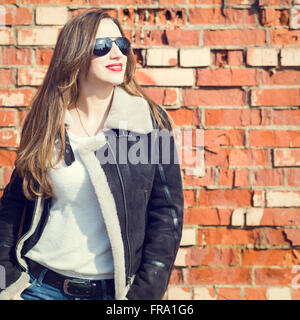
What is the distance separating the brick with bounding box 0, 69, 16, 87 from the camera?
2072mm

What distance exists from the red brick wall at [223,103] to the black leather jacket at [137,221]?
0.43m

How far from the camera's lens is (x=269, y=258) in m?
2.07

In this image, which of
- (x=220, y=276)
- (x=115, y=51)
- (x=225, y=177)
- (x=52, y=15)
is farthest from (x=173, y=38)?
(x=220, y=276)

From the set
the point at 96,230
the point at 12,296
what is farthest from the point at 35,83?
the point at 12,296

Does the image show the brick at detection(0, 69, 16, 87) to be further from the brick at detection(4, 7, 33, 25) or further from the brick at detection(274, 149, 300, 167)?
the brick at detection(274, 149, 300, 167)

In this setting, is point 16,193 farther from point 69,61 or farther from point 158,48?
point 158,48

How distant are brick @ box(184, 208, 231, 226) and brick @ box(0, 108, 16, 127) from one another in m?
0.97

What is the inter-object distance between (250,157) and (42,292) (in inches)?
44.3

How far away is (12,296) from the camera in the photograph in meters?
1.70

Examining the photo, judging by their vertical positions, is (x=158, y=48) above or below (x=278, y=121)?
above

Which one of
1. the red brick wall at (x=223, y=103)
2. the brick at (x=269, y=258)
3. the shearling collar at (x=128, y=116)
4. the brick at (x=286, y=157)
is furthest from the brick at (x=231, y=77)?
the brick at (x=269, y=258)

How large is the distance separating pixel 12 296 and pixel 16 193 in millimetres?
417

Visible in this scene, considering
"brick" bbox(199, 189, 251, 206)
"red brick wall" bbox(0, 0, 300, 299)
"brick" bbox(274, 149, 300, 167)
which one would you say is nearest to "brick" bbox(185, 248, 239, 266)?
"red brick wall" bbox(0, 0, 300, 299)

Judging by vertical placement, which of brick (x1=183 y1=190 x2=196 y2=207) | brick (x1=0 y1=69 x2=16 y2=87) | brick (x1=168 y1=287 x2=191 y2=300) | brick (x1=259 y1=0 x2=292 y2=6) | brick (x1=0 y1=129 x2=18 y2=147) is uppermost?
brick (x1=259 y1=0 x2=292 y2=6)
